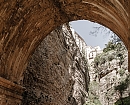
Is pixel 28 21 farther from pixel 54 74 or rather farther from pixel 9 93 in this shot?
pixel 54 74

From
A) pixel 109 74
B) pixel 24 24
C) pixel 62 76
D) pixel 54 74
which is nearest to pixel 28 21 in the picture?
pixel 24 24

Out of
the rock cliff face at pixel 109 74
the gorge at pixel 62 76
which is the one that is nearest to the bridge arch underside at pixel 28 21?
the gorge at pixel 62 76

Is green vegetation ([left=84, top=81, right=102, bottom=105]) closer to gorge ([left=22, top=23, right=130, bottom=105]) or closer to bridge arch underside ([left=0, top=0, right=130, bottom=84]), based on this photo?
gorge ([left=22, top=23, right=130, bottom=105])

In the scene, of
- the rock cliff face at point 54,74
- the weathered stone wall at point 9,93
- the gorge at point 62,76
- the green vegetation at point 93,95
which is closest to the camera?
the weathered stone wall at point 9,93

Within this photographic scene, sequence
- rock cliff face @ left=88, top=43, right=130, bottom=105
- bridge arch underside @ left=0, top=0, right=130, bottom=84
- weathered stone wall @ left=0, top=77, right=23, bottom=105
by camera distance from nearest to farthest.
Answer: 1. bridge arch underside @ left=0, top=0, right=130, bottom=84
2. weathered stone wall @ left=0, top=77, right=23, bottom=105
3. rock cliff face @ left=88, top=43, right=130, bottom=105

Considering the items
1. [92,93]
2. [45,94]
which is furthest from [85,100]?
[45,94]

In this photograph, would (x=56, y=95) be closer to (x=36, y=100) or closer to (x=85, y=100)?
(x=36, y=100)

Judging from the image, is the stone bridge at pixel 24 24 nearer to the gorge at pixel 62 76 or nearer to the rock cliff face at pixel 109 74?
the gorge at pixel 62 76

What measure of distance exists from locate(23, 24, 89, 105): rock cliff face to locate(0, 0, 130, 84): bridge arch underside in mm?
1962

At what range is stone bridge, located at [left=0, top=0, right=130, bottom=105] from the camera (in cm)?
480

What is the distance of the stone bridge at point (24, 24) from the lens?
4.80 meters

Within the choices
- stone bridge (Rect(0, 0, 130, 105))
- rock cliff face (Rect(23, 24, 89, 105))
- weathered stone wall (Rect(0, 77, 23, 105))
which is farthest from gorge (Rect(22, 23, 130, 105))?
stone bridge (Rect(0, 0, 130, 105))

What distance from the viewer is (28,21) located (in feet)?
17.7

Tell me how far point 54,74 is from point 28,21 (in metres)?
5.12
